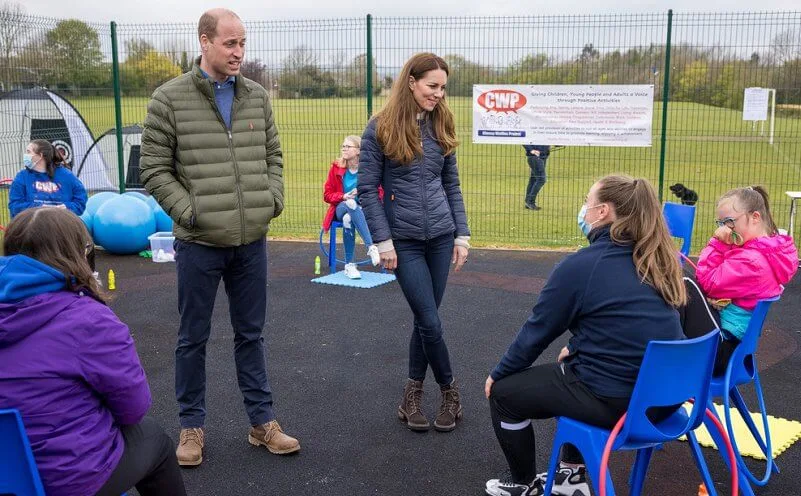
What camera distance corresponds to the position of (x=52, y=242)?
2.37 m

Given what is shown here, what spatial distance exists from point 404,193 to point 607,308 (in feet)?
4.61

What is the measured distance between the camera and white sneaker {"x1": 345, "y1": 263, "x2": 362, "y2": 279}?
7.59m

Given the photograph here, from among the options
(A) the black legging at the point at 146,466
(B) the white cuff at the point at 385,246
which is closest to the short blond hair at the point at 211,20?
(B) the white cuff at the point at 385,246

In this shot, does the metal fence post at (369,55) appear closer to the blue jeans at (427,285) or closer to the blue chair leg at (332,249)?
the blue chair leg at (332,249)

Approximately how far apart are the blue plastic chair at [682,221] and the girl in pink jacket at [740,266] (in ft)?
4.23

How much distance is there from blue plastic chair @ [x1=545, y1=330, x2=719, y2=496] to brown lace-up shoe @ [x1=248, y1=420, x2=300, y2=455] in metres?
1.44

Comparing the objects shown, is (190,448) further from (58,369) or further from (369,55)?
(369,55)

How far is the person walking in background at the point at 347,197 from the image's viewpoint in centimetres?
768

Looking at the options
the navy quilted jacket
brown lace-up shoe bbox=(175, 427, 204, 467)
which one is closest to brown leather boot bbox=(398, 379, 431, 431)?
the navy quilted jacket

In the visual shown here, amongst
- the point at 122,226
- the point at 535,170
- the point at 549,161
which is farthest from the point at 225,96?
the point at 535,170

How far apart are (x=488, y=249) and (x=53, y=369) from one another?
23.7ft

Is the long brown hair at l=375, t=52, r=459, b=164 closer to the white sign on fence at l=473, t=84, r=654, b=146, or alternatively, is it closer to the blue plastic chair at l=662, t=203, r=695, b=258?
the blue plastic chair at l=662, t=203, r=695, b=258

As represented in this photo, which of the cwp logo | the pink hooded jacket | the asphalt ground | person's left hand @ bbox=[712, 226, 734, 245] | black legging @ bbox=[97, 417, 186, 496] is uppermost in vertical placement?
the cwp logo

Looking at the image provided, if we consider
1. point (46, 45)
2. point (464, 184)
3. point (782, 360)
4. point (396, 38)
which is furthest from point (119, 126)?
point (782, 360)
